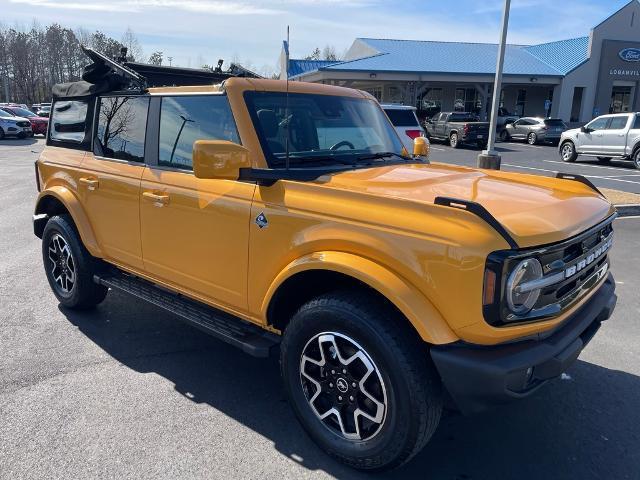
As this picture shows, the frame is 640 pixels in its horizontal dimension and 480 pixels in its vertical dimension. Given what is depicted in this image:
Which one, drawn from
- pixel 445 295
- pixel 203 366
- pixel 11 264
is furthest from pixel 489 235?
pixel 11 264

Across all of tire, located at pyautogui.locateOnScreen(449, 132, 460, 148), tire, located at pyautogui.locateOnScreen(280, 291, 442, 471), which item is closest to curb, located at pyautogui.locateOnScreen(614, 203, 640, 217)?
tire, located at pyautogui.locateOnScreen(280, 291, 442, 471)

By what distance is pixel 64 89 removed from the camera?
498 centimetres

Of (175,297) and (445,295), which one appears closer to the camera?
(445,295)

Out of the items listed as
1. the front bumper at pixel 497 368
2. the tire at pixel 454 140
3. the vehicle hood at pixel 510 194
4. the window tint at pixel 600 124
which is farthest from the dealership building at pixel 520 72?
the front bumper at pixel 497 368

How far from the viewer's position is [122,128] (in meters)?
4.32

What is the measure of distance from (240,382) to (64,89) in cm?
325

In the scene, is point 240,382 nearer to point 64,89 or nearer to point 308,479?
point 308,479

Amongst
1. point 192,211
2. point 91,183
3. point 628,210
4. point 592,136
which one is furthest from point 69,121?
point 592,136

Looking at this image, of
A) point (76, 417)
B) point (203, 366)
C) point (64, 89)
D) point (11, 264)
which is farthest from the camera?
point (11, 264)

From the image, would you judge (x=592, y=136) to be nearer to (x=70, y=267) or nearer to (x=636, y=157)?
(x=636, y=157)

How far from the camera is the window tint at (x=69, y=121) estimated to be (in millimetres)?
4777

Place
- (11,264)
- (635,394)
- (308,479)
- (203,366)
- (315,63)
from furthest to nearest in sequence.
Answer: (315,63), (11,264), (203,366), (635,394), (308,479)

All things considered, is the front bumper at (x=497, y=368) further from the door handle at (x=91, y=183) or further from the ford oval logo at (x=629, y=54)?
the ford oval logo at (x=629, y=54)

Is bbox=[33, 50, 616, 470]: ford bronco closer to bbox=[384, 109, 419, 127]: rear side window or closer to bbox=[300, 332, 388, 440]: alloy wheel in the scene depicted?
bbox=[300, 332, 388, 440]: alloy wheel
